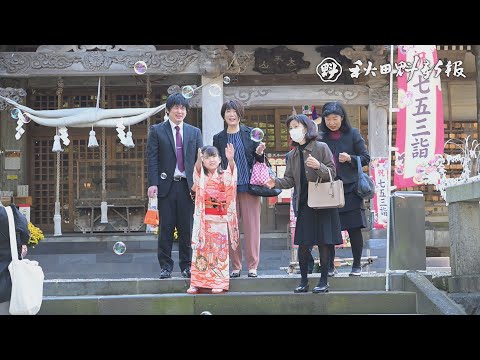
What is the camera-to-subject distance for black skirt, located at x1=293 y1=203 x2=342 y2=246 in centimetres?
641

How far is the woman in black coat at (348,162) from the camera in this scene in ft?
22.7

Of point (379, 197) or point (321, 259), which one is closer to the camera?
point (321, 259)

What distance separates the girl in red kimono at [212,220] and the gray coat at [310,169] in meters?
0.51

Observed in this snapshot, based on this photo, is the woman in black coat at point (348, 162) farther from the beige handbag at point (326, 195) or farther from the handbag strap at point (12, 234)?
the handbag strap at point (12, 234)

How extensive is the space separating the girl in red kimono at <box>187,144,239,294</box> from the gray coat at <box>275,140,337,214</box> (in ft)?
1.67

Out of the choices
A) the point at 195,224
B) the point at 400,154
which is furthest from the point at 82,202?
the point at 195,224

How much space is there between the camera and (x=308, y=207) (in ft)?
21.3

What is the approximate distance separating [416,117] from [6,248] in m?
6.16

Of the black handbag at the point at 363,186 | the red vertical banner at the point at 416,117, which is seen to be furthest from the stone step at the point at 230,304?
the red vertical banner at the point at 416,117

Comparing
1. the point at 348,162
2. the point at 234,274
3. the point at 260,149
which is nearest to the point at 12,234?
the point at 234,274

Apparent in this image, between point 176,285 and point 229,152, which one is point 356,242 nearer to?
point 229,152

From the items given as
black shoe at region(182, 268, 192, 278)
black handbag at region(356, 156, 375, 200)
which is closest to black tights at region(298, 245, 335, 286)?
black handbag at region(356, 156, 375, 200)

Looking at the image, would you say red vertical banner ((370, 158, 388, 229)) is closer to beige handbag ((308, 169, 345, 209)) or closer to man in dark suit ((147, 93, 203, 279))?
man in dark suit ((147, 93, 203, 279))

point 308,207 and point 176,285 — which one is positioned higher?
point 308,207
